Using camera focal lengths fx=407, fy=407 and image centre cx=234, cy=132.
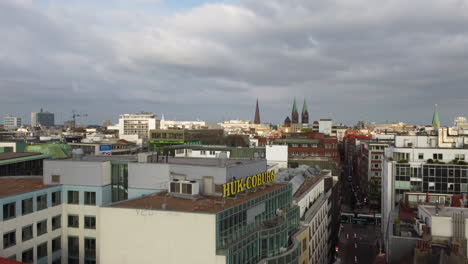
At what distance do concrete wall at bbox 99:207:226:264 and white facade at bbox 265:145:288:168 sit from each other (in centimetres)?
7861

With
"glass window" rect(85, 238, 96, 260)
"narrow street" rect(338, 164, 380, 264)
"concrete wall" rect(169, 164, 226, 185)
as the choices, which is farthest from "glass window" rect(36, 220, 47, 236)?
"narrow street" rect(338, 164, 380, 264)

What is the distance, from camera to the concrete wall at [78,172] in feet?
146

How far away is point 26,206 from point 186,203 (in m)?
17.2

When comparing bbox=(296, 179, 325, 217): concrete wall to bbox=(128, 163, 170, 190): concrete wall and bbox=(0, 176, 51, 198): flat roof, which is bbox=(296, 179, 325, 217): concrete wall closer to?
bbox=(128, 163, 170, 190): concrete wall

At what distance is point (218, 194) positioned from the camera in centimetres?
3788

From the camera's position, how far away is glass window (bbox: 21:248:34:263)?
3917 centimetres

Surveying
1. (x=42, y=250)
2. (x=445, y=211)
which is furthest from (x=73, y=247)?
(x=445, y=211)

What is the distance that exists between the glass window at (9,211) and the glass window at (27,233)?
2147mm

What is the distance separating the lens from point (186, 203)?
34062 millimetres

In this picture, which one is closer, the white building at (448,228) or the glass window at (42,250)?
the white building at (448,228)

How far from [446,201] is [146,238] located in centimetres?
4848

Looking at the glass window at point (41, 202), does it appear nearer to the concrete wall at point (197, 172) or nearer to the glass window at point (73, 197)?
the glass window at point (73, 197)

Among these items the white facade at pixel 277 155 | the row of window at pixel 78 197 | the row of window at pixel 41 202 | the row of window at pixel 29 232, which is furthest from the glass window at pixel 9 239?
the white facade at pixel 277 155

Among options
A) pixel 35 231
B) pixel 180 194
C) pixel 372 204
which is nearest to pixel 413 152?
pixel 372 204
